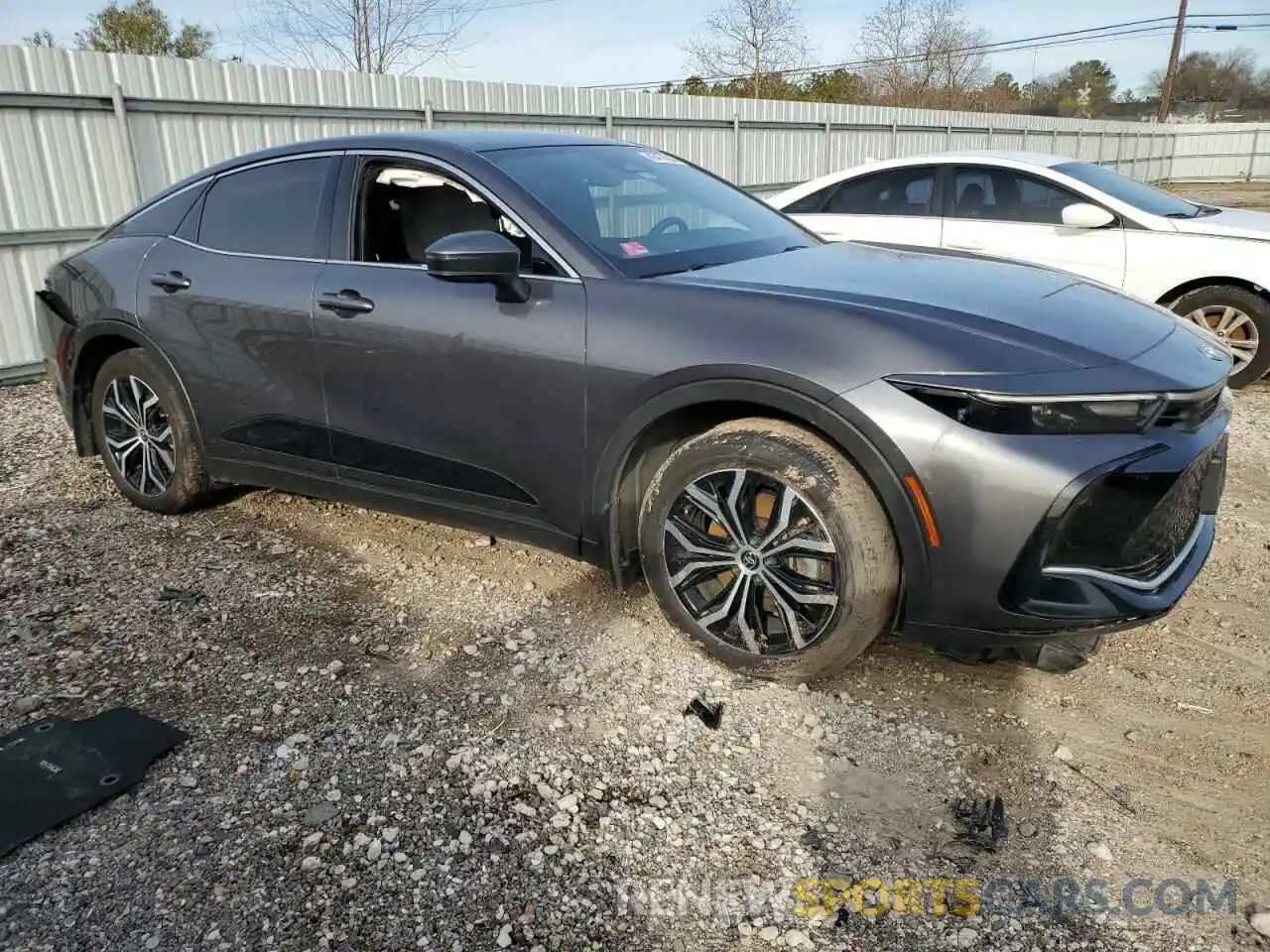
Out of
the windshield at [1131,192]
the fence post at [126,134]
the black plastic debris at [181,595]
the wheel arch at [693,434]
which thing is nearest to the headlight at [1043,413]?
the wheel arch at [693,434]

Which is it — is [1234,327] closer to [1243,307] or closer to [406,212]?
[1243,307]

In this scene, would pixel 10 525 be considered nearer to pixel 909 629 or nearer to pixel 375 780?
pixel 375 780

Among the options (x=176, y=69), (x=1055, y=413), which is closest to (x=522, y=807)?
(x=1055, y=413)

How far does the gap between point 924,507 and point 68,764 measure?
248 cm

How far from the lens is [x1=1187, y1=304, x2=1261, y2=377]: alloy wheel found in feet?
20.9

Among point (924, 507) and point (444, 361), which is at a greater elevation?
point (444, 361)

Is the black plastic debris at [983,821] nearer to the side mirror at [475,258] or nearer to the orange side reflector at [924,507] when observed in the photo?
the orange side reflector at [924,507]

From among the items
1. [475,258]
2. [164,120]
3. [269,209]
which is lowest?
[475,258]

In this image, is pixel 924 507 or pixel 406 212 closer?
pixel 924 507

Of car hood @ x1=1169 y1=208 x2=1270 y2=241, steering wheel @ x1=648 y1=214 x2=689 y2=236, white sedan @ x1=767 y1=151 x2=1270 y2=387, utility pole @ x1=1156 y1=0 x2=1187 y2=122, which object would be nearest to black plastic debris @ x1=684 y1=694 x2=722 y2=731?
steering wheel @ x1=648 y1=214 x2=689 y2=236

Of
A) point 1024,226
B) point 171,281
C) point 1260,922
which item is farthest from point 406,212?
point 1024,226

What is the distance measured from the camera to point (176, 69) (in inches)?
324

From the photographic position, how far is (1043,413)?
244cm

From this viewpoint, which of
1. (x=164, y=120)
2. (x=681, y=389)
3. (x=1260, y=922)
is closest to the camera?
(x=1260, y=922)
